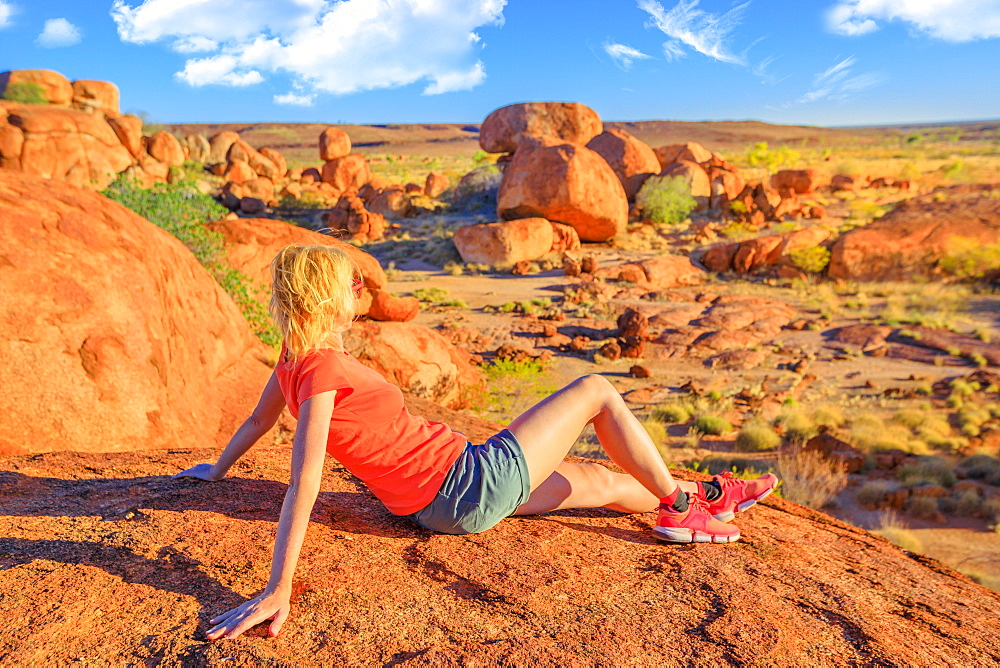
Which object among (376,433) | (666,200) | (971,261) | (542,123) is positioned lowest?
(971,261)

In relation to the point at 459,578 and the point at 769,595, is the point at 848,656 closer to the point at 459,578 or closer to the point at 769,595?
the point at 769,595

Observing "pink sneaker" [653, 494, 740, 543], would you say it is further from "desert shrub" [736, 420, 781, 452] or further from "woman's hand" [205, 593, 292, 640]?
"desert shrub" [736, 420, 781, 452]

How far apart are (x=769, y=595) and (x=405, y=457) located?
4.16 feet

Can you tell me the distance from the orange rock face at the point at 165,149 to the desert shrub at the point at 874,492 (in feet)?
98.3

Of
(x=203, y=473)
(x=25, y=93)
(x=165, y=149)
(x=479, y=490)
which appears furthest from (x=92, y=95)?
(x=479, y=490)

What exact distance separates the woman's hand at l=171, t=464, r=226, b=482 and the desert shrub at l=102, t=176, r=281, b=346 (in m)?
4.11

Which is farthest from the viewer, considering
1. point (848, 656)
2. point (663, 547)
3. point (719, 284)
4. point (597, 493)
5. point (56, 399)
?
point (719, 284)

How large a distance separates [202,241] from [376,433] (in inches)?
233

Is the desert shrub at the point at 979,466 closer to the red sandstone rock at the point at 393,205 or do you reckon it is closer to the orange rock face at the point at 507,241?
the orange rock face at the point at 507,241

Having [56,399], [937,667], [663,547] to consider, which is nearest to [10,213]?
[56,399]

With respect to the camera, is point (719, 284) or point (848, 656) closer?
point (848, 656)

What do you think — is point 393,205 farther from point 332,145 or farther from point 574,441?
point 574,441

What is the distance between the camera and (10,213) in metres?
3.85

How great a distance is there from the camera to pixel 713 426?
813 cm
